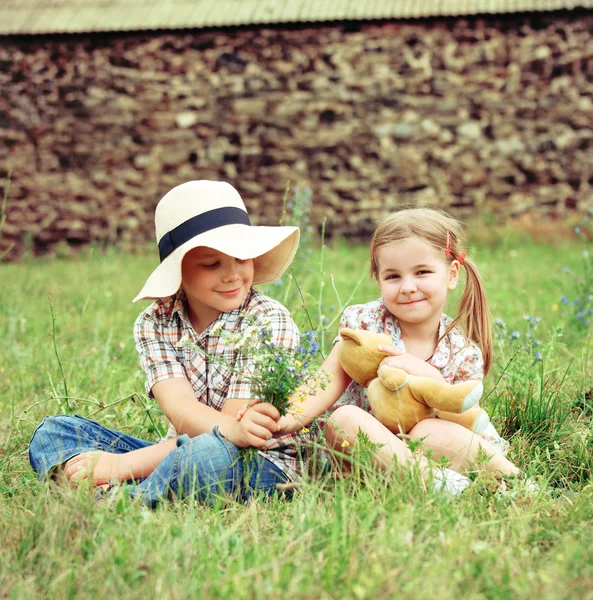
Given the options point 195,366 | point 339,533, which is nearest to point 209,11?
point 195,366

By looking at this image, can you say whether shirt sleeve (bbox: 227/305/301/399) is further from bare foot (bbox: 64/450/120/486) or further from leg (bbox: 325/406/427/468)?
bare foot (bbox: 64/450/120/486)

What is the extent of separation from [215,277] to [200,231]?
0.15 m

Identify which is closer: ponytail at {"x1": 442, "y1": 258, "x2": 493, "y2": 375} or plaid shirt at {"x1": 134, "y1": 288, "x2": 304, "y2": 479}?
plaid shirt at {"x1": 134, "y1": 288, "x2": 304, "y2": 479}

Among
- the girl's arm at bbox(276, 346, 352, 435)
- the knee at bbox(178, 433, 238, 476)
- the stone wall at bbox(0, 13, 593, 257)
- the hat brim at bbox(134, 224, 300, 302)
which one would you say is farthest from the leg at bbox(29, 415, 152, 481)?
the stone wall at bbox(0, 13, 593, 257)

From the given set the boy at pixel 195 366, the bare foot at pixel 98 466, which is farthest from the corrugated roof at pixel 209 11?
the bare foot at pixel 98 466

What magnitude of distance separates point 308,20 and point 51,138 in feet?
11.4

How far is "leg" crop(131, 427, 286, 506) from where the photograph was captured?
202cm

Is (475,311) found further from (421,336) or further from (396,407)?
(396,407)

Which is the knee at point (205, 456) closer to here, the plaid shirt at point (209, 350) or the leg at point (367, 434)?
the plaid shirt at point (209, 350)

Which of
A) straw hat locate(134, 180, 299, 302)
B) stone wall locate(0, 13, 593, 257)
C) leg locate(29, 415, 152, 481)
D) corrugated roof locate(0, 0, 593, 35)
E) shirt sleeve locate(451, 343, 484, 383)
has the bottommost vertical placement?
leg locate(29, 415, 152, 481)

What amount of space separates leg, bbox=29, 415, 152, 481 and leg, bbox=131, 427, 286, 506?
27 centimetres

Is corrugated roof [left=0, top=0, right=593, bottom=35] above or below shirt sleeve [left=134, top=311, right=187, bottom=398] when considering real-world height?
above

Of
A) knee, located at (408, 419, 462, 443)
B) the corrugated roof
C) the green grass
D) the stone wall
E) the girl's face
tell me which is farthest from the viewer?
the stone wall

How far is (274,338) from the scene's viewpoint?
2.27 meters
